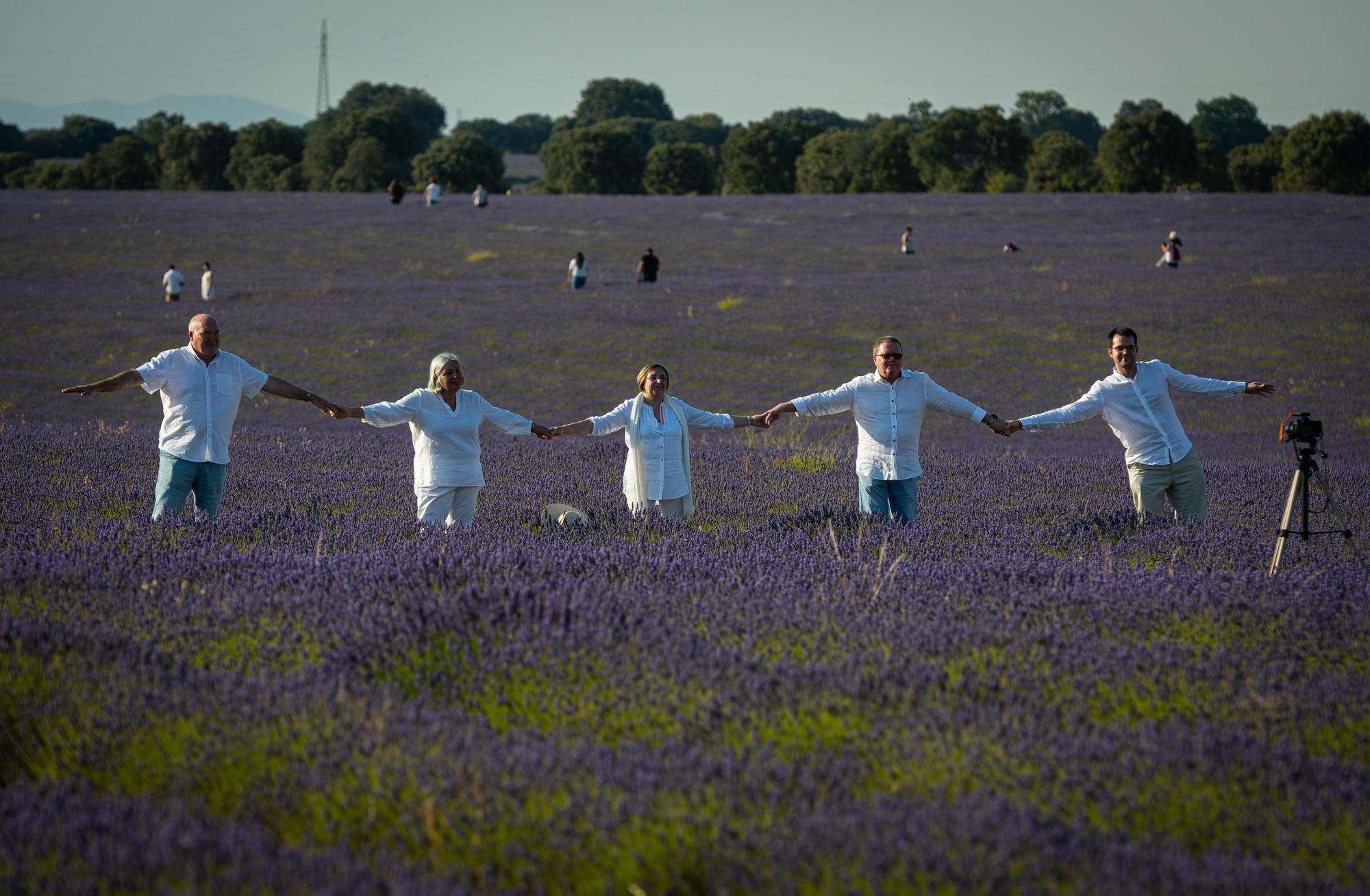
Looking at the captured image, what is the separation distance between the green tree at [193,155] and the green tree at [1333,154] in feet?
235

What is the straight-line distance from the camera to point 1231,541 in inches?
237

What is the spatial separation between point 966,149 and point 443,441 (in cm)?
7306

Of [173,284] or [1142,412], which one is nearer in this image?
[1142,412]

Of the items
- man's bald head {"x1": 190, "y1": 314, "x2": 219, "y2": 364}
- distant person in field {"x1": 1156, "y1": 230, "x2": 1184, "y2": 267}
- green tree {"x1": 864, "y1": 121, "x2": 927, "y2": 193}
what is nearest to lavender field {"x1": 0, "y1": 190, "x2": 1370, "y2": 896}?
man's bald head {"x1": 190, "y1": 314, "x2": 219, "y2": 364}

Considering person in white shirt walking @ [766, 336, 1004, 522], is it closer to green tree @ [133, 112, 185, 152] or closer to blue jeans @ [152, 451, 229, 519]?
blue jeans @ [152, 451, 229, 519]

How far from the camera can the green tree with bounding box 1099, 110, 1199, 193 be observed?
6344cm

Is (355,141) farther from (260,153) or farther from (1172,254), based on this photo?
(1172,254)

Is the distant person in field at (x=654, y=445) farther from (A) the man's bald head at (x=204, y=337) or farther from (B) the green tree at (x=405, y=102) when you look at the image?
(B) the green tree at (x=405, y=102)

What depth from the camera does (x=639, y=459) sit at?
734cm

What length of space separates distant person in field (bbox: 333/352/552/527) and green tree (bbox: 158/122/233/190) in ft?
262

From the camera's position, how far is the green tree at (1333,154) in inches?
2454

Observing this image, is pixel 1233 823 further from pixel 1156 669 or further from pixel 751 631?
pixel 751 631

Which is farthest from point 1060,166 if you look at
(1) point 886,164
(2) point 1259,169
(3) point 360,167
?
(3) point 360,167

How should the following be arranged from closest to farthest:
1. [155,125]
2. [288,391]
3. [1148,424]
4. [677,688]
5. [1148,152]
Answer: [677,688] < [1148,424] < [288,391] < [1148,152] < [155,125]
